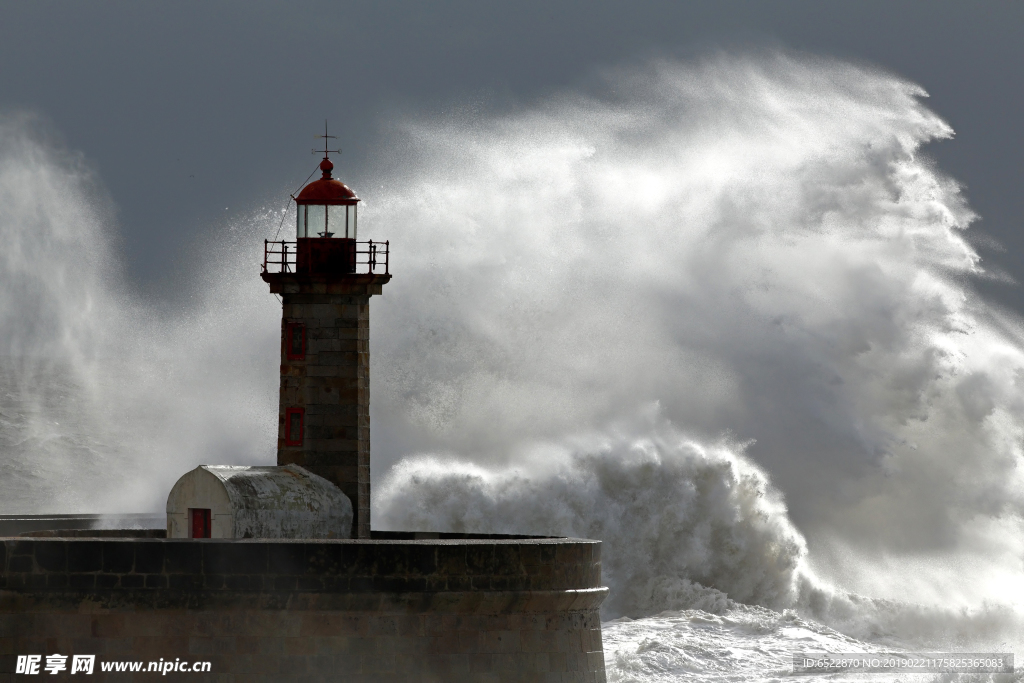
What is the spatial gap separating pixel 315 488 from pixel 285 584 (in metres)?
2.26

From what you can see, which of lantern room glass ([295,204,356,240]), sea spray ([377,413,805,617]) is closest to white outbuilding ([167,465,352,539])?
lantern room glass ([295,204,356,240])

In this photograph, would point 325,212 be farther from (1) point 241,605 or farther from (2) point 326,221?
(1) point 241,605

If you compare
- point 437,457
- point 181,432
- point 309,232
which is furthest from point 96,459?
point 309,232

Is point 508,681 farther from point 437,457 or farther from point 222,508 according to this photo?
point 437,457

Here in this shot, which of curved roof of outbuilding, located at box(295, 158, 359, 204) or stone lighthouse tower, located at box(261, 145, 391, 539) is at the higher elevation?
curved roof of outbuilding, located at box(295, 158, 359, 204)

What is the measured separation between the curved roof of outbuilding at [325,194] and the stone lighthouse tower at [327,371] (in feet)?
1.89

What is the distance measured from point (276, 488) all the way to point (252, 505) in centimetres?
39

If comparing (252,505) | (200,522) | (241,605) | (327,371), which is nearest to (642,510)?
(327,371)

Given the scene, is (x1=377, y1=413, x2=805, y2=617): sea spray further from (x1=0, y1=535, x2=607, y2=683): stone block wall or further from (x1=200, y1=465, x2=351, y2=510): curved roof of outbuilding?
(x1=0, y1=535, x2=607, y2=683): stone block wall

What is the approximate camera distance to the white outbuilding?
569 inches

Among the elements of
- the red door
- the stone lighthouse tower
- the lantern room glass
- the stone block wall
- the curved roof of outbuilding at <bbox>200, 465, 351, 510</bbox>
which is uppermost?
the lantern room glass

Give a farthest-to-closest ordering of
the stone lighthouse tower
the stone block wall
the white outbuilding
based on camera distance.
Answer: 1. the stone lighthouse tower
2. the white outbuilding
3. the stone block wall

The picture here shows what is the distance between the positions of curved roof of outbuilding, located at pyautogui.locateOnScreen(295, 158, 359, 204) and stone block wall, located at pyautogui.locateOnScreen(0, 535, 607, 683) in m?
4.14

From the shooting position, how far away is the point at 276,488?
14906 mm
